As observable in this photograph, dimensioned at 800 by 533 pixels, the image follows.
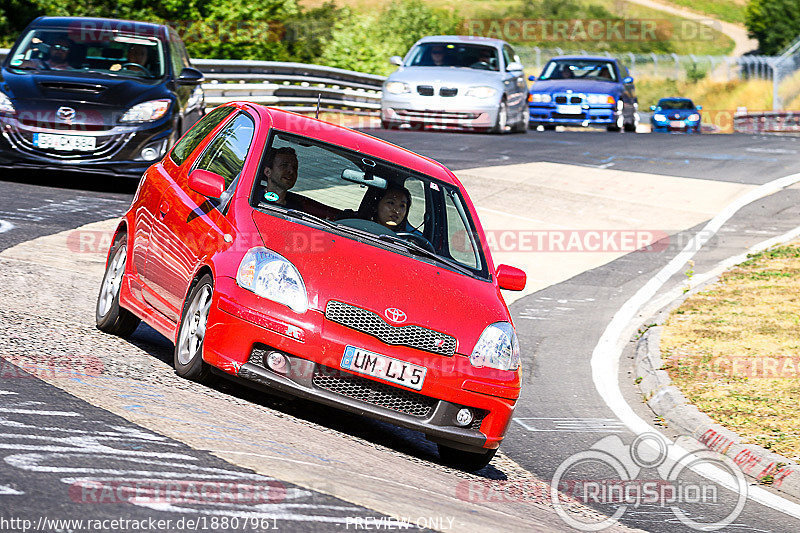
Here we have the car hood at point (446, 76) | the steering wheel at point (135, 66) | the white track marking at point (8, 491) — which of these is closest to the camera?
the white track marking at point (8, 491)

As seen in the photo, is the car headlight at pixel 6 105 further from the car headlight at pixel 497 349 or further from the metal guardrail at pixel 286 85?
the metal guardrail at pixel 286 85

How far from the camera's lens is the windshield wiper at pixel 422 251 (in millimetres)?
7062

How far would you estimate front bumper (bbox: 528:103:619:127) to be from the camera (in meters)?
26.6

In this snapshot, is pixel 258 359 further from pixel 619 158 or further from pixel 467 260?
pixel 619 158

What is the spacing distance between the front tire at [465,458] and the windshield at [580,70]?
70.6ft

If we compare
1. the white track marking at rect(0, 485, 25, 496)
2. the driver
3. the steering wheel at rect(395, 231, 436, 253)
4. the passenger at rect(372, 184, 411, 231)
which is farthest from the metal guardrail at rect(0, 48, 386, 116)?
the white track marking at rect(0, 485, 25, 496)

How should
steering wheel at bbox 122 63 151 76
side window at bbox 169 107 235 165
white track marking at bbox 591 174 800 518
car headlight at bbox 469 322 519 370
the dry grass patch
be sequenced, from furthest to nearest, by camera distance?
1. steering wheel at bbox 122 63 151 76
2. the dry grass patch
3. side window at bbox 169 107 235 165
4. white track marking at bbox 591 174 800 518
5. car headlight at bbox 469 322 519 370

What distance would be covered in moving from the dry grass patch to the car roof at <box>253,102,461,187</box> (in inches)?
102

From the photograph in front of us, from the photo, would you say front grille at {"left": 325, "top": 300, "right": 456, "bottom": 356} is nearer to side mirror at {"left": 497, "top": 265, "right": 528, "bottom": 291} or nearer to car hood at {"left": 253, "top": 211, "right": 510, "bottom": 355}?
car hood at {"left": 253, "top": 211, "right": 510, "bottom": 355}

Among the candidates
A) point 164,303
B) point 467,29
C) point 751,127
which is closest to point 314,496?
point 164,303

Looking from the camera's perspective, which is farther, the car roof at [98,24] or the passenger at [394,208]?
the car roof at [98,24]

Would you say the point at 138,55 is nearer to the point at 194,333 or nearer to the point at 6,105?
→ the point at 6,105

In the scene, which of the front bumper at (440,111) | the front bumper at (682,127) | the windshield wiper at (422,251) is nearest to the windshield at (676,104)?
the front bumper at (682,127)

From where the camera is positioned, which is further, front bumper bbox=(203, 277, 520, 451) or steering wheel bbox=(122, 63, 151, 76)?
steering wheel bbox=(122, 63, 151, 76)
